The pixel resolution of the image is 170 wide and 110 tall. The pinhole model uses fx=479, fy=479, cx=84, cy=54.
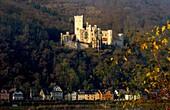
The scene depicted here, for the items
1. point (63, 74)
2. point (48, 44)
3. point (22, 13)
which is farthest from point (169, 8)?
point (63, 74)

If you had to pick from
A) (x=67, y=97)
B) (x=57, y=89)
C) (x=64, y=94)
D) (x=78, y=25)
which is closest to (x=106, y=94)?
(x=67, y=97)

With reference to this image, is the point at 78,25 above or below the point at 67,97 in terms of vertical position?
above

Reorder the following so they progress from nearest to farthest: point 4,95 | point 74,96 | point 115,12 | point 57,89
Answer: point 4,95 → point 74,96 → point 57,89 → point 115,12

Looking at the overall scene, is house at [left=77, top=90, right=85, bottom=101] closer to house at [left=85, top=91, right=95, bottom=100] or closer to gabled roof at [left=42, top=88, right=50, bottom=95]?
house at [left=85, top=91, right=95, bottom=100]

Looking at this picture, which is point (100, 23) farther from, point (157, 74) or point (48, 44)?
point (157, 74)

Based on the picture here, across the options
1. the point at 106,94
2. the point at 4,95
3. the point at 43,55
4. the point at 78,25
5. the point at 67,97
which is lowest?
the point at 67,97

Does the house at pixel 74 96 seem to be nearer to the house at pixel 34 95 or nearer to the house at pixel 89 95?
the house at pixel 89 95

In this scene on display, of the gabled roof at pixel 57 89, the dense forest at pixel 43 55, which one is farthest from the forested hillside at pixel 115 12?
the gabled roof at pixel 57 89

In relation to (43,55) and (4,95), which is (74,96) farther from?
(43,55)
